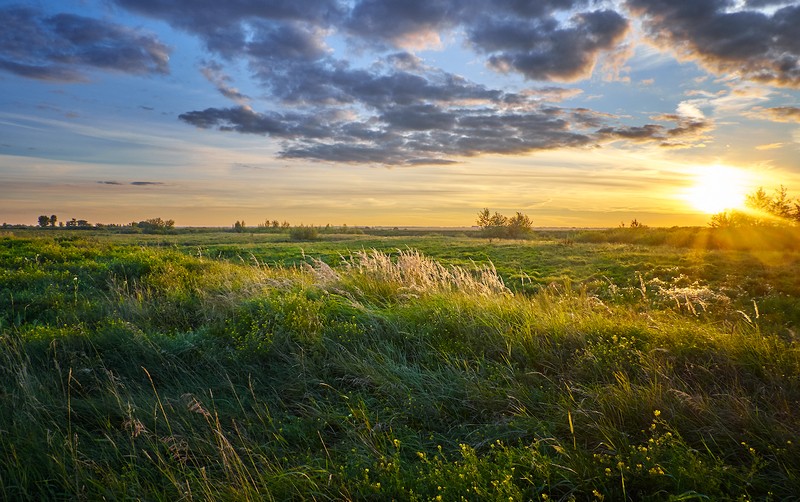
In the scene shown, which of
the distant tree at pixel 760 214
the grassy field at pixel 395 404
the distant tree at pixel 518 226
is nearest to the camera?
the grassy field at pixel 395 404

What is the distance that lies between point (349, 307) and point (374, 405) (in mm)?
2734

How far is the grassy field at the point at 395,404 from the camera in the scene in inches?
121

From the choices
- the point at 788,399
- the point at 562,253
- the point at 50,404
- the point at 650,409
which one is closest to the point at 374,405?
the point at 650,409

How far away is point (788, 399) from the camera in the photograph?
3.90 metres

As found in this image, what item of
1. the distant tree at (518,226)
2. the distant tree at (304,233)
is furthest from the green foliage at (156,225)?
the distant tree at (518,226)

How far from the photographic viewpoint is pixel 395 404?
4375 millimetres

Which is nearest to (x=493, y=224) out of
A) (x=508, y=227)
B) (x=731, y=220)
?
(x=508, y=227)

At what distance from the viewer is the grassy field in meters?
3.07

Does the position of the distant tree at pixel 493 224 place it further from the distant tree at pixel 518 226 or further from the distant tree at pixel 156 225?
the distant tree at pixel 156 225

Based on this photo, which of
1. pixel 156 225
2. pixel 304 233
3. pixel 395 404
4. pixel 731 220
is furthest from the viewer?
pixel 156 225

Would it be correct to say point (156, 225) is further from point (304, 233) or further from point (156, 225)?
point (304, 233)

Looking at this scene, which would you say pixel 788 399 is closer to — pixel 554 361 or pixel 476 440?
pixel 554 361

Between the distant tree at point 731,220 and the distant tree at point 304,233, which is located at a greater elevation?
the distant tree at point 731,220

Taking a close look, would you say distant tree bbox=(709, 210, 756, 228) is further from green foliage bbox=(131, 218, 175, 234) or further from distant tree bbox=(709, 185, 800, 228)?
green foliage bbox=(131, 218, 175, 234)
